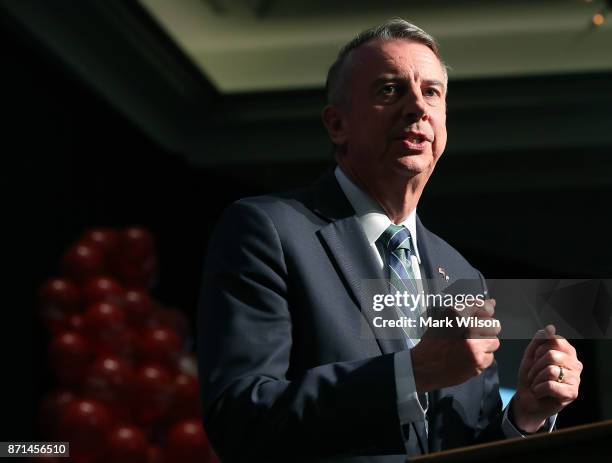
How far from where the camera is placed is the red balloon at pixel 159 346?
11.9 feet

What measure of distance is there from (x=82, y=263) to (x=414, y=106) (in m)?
2.75

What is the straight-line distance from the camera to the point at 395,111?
3.48 ft

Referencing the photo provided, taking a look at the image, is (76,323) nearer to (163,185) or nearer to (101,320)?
Result: (101,320)

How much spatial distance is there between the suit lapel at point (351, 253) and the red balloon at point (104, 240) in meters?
2.70

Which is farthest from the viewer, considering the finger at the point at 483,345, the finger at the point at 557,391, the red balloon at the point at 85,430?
the red balloon at the point at 85,430

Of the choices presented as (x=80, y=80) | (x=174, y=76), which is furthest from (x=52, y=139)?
(x=174, y=76)

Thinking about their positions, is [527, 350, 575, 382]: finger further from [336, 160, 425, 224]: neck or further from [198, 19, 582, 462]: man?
[336, 160, 425, 224]: neck

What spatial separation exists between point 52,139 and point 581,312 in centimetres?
351

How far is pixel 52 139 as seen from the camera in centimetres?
407

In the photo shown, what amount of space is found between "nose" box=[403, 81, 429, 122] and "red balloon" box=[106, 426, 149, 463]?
2556 mm

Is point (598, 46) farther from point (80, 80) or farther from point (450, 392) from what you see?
point (450, 392)

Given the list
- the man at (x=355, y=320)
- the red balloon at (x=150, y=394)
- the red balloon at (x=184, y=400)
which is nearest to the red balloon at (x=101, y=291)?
the red balloon at (x=150, y=394)

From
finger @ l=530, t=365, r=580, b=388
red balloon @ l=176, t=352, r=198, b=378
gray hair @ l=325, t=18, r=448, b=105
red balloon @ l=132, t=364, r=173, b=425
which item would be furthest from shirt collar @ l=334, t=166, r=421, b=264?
red balloon @ l=176, t=352, r=198, b=378

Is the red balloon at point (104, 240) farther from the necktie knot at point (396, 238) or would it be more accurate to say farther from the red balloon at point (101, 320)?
the necktie knot at point (396, 238)
